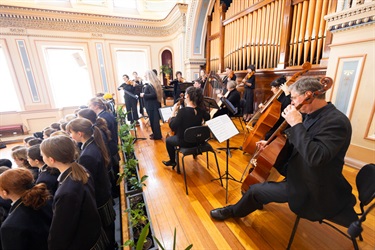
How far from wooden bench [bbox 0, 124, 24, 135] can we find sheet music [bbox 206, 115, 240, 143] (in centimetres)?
897

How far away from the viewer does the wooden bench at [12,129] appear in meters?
6.98

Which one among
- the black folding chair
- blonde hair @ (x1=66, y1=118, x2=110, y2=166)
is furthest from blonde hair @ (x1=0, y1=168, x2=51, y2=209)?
the black folding chair

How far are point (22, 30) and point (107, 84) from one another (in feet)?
11.4

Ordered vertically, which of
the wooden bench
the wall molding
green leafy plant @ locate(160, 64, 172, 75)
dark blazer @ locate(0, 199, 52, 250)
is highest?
the wall molding

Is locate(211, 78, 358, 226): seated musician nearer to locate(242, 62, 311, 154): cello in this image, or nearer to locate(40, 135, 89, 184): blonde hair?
locate(242, 62, 311, 154): cello

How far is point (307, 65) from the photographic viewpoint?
7.43ft

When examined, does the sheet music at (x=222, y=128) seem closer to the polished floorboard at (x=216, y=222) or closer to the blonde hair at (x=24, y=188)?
the polished floorboard at (x=216, y=222)

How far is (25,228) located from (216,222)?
5.27 feet

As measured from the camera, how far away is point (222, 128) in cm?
189

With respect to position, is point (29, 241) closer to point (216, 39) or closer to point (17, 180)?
point (17, 180)

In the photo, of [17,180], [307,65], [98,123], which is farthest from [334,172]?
[98,123]

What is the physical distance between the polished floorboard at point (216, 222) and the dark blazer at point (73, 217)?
1.90 feet

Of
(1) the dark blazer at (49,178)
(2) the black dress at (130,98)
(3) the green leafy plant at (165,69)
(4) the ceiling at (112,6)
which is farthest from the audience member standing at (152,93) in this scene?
(3) the green leafy plant at (165,69)

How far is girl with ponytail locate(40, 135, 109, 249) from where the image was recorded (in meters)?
1.08
